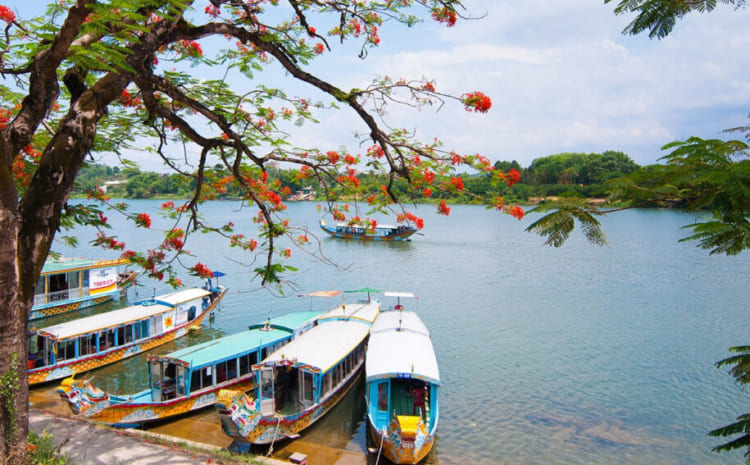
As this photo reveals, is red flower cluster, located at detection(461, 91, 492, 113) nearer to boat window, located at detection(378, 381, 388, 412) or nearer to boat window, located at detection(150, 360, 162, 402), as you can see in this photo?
boat window, located at detection(378, 381, 388, 412)

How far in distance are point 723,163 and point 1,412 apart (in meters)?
7.10

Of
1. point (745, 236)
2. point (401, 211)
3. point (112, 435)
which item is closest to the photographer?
point (745, 236)

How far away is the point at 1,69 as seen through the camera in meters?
5.31

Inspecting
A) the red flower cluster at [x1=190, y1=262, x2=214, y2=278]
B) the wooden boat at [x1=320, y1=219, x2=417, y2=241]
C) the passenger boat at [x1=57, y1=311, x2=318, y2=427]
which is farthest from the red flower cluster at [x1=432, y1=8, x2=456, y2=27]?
the wooden boat at [x1=320, y1=219, x2=417, y2=241]

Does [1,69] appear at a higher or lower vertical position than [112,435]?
higher

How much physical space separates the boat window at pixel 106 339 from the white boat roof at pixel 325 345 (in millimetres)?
7209

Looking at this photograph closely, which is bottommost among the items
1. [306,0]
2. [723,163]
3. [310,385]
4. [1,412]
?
[310,385]

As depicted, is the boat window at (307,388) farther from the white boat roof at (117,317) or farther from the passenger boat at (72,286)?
the passenger boat at (72,286)

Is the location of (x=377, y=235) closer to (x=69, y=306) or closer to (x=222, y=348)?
(x=69, y=306)

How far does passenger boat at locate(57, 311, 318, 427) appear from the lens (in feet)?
37.7

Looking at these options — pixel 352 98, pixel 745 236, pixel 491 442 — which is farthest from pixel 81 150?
pixel 491 442

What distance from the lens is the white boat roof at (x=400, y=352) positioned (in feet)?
38.1

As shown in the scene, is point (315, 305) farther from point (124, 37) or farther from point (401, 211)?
point (124, 37)

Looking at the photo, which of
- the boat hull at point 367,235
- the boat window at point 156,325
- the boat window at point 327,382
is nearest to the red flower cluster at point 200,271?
the boat window at point 327,382
